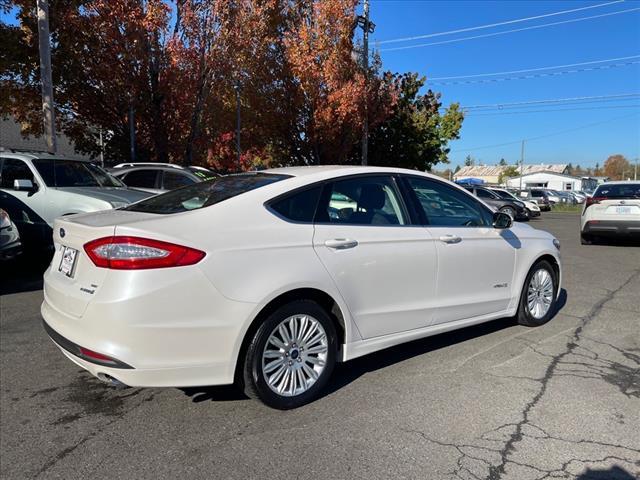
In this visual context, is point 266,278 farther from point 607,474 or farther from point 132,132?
point 132,132

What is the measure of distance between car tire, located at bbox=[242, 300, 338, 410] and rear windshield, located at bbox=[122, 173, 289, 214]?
0.89m

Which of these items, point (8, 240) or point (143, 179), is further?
point (143, 179)

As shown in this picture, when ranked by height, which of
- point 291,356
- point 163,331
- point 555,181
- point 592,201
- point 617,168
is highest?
point 617,168

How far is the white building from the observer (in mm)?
88750

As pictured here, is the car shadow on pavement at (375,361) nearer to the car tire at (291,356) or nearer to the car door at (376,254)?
the car tire at (291,356)

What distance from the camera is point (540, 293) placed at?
5469 millimetres

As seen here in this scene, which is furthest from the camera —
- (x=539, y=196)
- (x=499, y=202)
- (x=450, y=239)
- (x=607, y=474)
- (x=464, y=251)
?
(x=539, y=196)

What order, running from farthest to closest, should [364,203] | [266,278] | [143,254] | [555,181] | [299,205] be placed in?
[555,181]
[364,203]
[299,205]
[266,278]
[143,254]

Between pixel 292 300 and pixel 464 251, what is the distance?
5.87 ft

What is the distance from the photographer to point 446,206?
4695mm

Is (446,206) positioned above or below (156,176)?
below

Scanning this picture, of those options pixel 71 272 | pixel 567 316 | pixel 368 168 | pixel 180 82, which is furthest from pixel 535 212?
pixel 71 272

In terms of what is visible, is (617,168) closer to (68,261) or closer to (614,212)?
(614,212)

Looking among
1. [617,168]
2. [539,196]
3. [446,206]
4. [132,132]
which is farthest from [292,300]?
[617,168]
